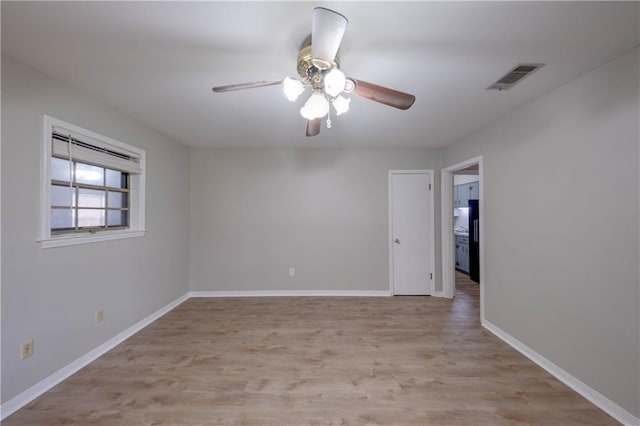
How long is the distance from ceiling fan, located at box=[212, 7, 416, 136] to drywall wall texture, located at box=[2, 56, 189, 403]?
1.48 metres

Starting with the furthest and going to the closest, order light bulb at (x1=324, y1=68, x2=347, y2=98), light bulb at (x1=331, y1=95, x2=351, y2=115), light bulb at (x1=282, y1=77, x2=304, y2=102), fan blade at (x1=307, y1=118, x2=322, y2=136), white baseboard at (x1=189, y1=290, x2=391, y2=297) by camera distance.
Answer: white baseboard at (x1=189, y1=290, x2=391, y2=297)
fan blade at (x1=307, y1=118, x2=322, y2=136)
light bulb at (x1=331, y1=95, x2=351, y2=115)
light bulb at (x1=282, y1=77, x2=304, y2=102)
light bulb at (x1=324, y1=68, x2=347, y2=98)

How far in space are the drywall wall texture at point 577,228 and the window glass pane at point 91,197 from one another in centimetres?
382

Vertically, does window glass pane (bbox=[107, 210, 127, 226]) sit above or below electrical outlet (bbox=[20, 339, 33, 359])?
above

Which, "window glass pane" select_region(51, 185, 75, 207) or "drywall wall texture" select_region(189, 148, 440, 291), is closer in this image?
"window glass pane" select_region(51, 185, 75, 207)

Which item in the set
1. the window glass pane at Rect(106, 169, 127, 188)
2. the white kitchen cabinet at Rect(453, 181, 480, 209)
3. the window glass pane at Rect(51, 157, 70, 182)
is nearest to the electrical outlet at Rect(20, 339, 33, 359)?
the window glass pane at Rect(51, 157, 70, 182)

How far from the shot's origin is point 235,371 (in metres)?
2.04

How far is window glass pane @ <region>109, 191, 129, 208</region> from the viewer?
2.61m

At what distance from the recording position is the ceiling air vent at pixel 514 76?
170 cm

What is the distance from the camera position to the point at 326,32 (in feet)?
3.47

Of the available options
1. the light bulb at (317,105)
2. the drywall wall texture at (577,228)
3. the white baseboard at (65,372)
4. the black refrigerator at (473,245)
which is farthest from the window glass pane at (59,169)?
the black refrigerator at (473,245)

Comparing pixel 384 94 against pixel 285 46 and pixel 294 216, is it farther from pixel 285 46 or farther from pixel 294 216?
pixel 294 216

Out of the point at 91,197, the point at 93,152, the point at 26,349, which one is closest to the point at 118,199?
the point at 91,197

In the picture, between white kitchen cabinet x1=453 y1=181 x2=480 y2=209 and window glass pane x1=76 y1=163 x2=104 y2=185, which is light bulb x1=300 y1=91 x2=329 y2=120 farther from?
white kitchen cabinet x1=453 y1=181 x2=480 y2=209

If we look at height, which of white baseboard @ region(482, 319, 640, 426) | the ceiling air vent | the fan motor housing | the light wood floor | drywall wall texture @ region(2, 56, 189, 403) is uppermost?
the ceiling air vent
